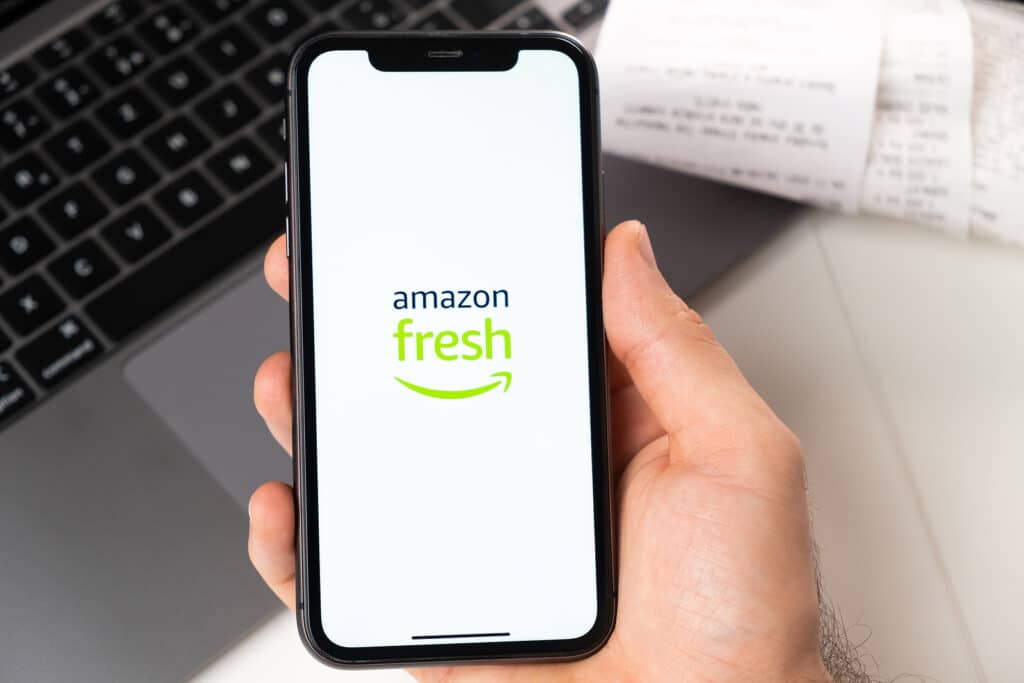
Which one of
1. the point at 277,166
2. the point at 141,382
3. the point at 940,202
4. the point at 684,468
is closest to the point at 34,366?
the point at 141,382

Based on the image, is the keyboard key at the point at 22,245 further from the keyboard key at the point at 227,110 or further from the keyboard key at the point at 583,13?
the keyboard key at the point at 583,13

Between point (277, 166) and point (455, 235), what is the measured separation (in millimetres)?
134

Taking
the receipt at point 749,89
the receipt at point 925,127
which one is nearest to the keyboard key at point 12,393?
the receipt at point 749,89

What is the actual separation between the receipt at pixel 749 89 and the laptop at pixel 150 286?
16 mm

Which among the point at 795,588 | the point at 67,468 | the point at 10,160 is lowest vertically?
the point at 795,588

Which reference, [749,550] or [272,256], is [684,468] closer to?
[749,550]

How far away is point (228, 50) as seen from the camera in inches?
21.0

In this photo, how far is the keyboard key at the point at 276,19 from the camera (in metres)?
0.54

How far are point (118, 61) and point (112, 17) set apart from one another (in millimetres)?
28

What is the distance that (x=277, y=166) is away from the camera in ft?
1.69

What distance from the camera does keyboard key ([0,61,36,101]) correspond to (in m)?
0.52

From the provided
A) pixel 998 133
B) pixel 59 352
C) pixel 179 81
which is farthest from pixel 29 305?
pixel 998 133

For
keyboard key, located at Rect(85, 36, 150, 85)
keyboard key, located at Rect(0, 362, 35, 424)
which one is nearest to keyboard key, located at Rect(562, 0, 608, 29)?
keyboard key, located at Rect(85, 36, 150, 85)

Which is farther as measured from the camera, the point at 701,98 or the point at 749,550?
the point at 701,98
